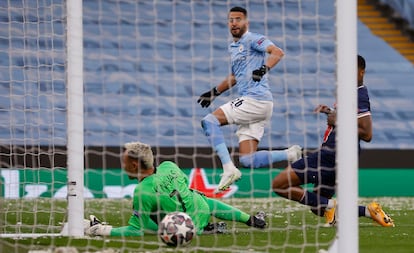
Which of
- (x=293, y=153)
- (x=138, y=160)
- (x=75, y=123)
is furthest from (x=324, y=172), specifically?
(x=75, y=123)

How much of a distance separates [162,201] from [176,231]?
2.86 ft

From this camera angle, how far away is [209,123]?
32.4 ft

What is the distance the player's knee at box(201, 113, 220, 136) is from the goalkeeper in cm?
163

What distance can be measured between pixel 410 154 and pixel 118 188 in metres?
4.56

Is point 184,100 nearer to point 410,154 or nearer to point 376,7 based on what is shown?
point 410,154

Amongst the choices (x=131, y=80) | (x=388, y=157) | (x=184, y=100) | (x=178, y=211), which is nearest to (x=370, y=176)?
(x=388, y=157)

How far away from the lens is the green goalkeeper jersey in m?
7.67

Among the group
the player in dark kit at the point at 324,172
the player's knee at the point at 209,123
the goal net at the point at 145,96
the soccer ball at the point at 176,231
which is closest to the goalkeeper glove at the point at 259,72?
the player in dark kit at the point at 324,172

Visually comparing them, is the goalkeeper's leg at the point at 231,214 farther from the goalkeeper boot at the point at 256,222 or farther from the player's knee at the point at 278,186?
the player's knee at the point at 278,186

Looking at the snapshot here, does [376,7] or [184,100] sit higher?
[376,7]

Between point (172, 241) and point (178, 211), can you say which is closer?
point (172, 241)

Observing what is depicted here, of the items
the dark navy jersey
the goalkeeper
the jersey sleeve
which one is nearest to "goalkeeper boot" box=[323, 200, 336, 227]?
the dark navy jersey

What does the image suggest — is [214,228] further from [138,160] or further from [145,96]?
[145,96]

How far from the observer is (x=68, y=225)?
8094 millimetres
